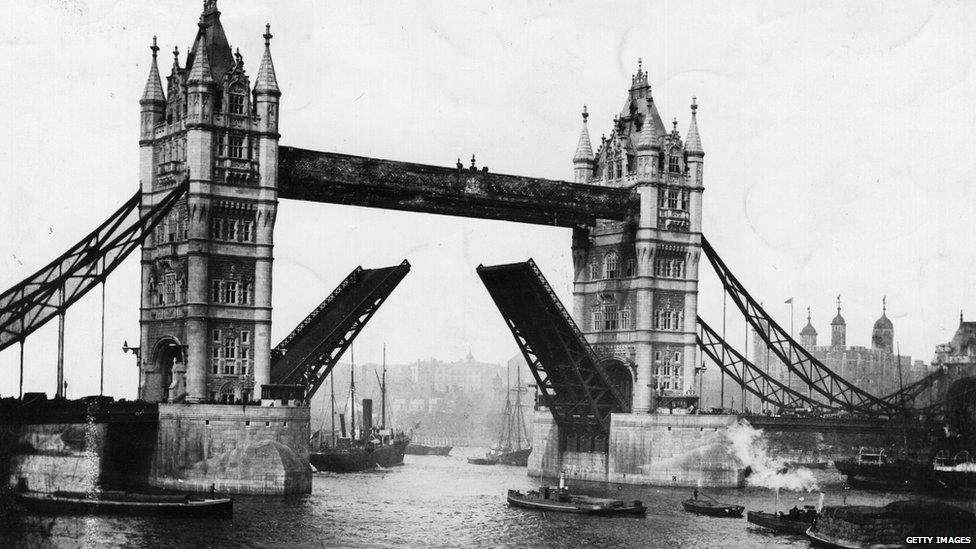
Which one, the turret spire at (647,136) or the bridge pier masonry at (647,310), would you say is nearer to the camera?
the bridge pier masonry at (647,310)

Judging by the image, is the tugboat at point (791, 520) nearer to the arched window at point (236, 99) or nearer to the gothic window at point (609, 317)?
the gothic window at point (609, 317)

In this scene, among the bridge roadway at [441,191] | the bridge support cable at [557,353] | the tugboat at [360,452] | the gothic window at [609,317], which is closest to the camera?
the bridge roadway at [441,191]

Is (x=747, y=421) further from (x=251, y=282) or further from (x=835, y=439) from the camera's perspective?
(x=251, y=282)

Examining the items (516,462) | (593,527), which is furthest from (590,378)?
(516,462)

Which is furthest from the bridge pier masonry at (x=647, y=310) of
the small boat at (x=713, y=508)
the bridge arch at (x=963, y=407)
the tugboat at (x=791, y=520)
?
the tugboat at (x=791, y=520)

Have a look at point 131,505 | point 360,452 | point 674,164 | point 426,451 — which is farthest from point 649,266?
point 426,451
